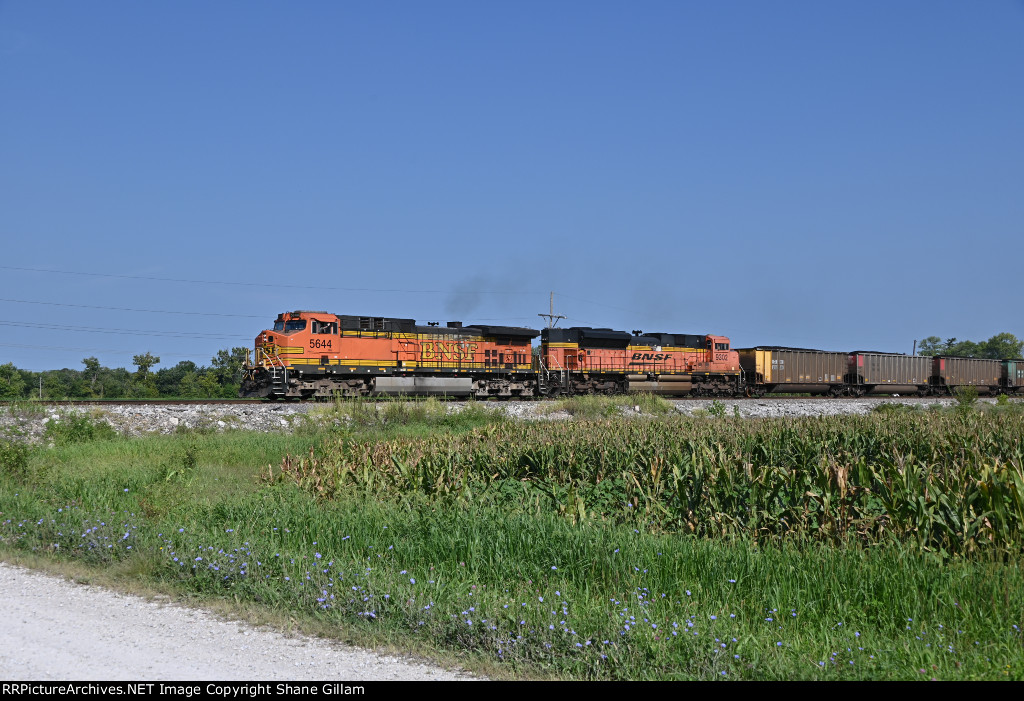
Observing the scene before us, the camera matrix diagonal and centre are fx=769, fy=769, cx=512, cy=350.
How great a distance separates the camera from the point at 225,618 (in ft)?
19.3

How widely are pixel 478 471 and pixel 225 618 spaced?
5.20 m

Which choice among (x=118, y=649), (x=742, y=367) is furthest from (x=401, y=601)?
(x=742, y=367)

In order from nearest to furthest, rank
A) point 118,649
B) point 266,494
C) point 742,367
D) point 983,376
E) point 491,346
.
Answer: point 118,649, point 266,494, point 491,346, point 742,367, point 983,376

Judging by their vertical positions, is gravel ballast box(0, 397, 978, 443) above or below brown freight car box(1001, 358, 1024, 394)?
below

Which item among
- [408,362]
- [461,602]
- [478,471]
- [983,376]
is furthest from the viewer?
[983,376]

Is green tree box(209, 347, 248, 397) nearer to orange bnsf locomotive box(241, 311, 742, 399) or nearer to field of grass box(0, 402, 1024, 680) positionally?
orange bnsf locomotive box(241, 311, 742, 399)

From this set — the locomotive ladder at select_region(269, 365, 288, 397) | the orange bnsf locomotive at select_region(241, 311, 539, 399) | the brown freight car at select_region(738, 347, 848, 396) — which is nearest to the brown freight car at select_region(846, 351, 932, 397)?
the brown freight car at select_region(738, 347, 848, 396)

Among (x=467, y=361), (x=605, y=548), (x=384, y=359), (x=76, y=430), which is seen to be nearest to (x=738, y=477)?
(x=605, y=548)

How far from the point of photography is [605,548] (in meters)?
6.49

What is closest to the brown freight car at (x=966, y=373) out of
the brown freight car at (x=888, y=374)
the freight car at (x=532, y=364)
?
the freight car at (x=532, y=364)

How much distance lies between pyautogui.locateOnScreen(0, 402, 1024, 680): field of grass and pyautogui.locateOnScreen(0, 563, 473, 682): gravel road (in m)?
0.32

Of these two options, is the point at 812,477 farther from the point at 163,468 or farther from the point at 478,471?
the point at 163,468

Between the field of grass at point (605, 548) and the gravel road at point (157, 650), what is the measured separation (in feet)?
1.03

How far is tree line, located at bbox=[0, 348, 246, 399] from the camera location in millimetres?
56428
